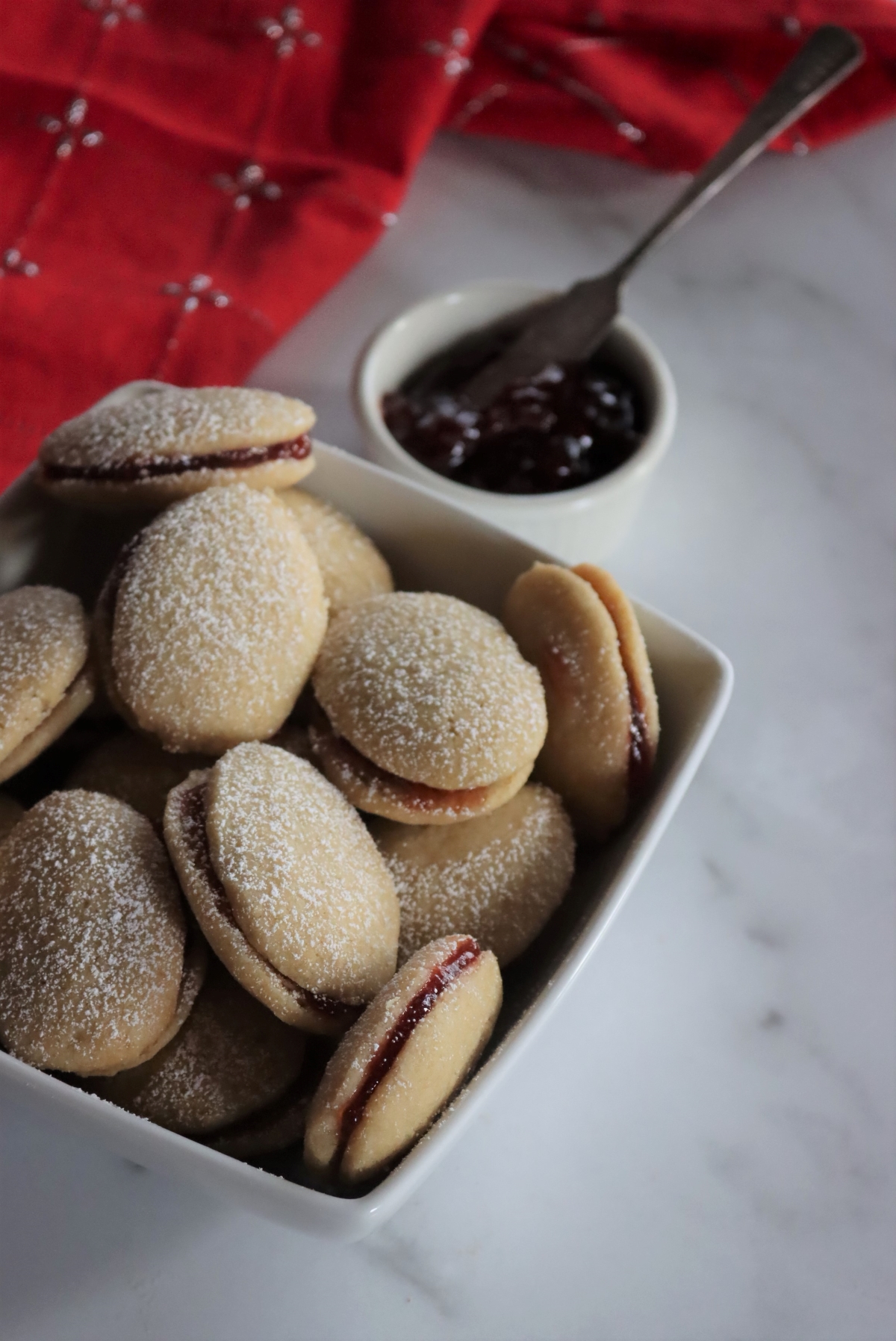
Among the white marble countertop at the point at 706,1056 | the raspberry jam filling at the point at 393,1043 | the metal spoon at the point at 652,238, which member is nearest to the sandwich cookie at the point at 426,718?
the raspberry jam filling at the point at 393,1043

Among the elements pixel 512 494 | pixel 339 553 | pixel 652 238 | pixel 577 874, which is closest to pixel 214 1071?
pixel 577 874

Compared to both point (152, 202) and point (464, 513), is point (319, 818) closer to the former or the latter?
point (464, 513)

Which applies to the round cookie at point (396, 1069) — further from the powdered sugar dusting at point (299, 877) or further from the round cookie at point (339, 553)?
the round cookie at point (339, 553)

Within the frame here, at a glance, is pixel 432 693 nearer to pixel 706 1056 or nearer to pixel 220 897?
pixel 220 897

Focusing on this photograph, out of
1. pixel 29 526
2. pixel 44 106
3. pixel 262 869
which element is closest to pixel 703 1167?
pixel 262 869

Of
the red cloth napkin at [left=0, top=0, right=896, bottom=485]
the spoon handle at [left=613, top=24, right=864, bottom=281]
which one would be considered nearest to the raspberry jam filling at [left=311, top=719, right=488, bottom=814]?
the red cloth napkin at [left=0, top=0, right=896, bottom=485]
